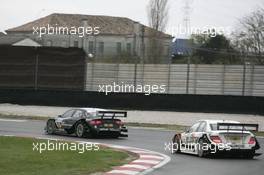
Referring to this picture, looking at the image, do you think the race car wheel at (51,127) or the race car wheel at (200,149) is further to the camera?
the race car wheel at (51,127)

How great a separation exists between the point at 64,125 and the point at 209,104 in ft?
48.3

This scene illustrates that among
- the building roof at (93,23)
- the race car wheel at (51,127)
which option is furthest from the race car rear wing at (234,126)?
the building roof at (93,23)

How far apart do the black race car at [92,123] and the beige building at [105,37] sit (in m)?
17.4

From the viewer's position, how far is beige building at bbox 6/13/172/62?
45562 mm

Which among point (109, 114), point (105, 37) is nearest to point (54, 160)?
point (109, 114)

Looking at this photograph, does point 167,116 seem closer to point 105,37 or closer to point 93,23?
point 105,37

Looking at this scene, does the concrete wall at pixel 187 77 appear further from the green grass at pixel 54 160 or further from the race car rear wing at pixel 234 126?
the green grass at pixel 54 160

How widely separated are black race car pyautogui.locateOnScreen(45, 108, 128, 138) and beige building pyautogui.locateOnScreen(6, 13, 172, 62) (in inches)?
685

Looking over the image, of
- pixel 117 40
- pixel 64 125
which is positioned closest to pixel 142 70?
pixel 64 125

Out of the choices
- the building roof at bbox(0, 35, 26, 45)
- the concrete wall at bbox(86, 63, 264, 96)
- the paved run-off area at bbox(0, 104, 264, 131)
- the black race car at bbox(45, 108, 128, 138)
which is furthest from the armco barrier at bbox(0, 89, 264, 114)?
the building roof at bbox(0, 35, 26, 45)

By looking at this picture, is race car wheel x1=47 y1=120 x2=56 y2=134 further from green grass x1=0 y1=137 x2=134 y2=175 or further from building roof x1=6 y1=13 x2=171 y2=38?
building roof x1=6 y1=13 x2=171 y2=38

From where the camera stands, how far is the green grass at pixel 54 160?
45.3 ft

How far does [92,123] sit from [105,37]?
39095 millimetres

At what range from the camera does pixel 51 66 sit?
45.6 meters
